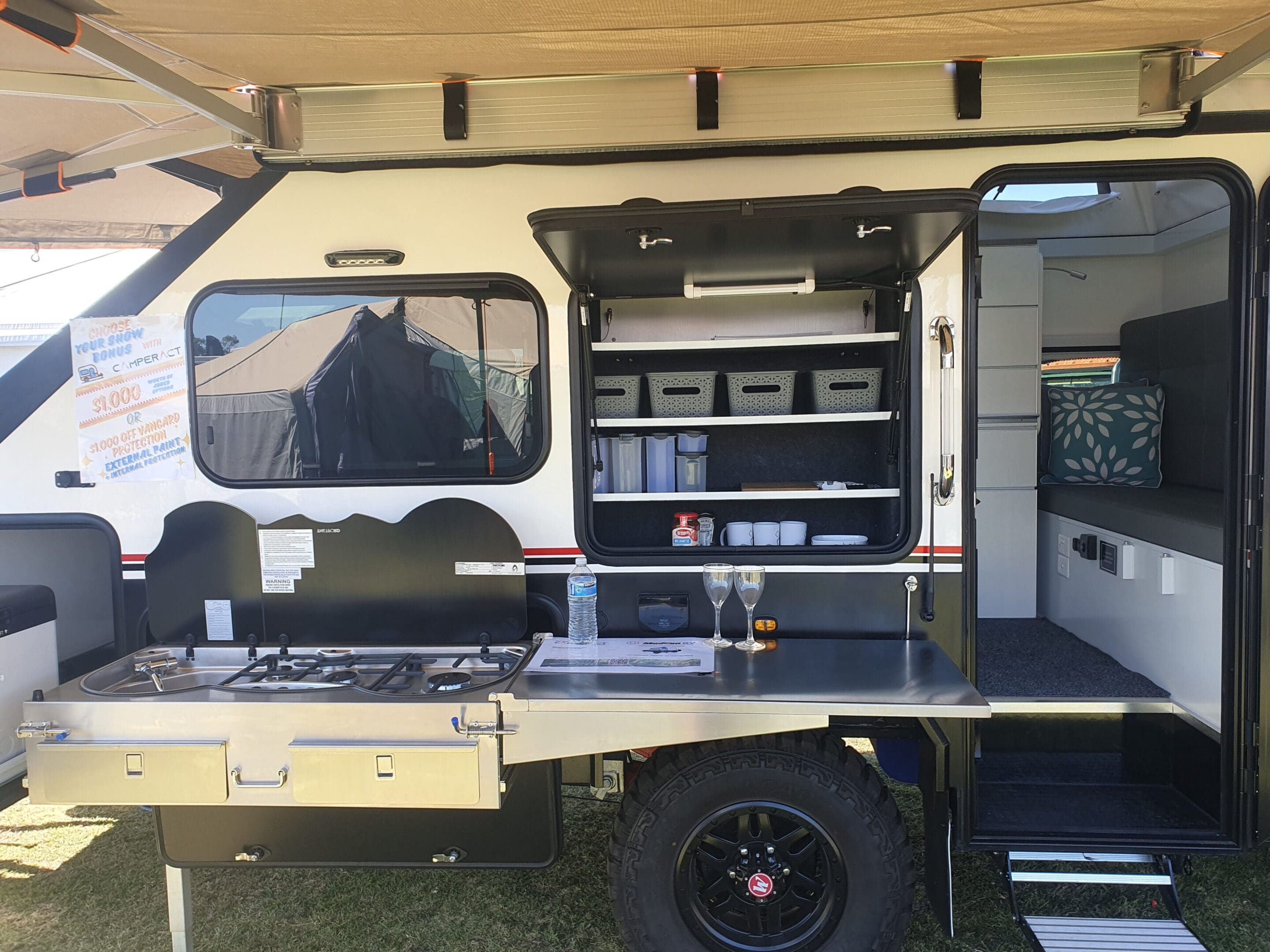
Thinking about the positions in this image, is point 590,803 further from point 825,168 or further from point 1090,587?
point 825,168

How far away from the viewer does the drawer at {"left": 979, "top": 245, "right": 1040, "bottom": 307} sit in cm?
395

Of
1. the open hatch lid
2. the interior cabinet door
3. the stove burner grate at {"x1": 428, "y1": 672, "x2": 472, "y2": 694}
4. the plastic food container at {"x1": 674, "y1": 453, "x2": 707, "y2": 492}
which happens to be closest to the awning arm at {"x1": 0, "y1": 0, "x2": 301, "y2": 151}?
the open hatch lid

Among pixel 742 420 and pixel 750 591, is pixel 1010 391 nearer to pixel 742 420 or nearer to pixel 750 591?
pixel 742 420

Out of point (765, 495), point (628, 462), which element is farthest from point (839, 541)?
point (628, 462)

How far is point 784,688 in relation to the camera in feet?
7.02

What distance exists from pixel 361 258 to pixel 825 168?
4.95ft

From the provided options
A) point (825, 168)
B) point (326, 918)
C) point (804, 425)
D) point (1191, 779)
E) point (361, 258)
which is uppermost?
point (825, 168)

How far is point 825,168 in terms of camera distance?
2.47 metres

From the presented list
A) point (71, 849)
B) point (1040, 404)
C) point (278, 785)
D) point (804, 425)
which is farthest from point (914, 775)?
point (71, 849)

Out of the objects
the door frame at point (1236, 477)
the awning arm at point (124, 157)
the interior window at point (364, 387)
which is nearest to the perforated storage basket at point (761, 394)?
the door frame at point (1236, 477)

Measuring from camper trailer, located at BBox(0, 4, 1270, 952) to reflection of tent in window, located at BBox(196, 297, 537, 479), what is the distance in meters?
0.01

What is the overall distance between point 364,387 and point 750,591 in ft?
4.82

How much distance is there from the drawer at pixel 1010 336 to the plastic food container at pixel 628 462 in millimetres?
2200

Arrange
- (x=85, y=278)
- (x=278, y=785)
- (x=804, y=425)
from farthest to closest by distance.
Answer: (x=85, y=278) < (x=804, y=425) < (x=278, y=785)
